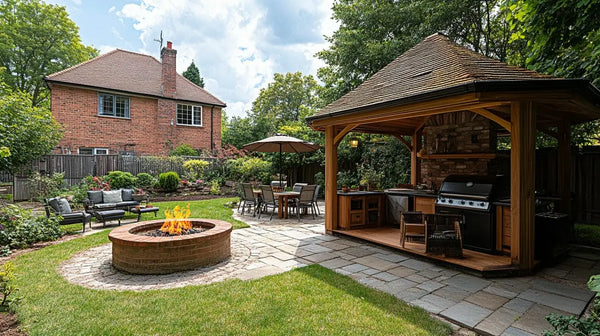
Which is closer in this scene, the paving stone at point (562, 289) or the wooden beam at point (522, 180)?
the paving stone at point (562, 289)

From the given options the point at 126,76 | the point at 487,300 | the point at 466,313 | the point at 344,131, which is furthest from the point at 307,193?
the point at 126,76

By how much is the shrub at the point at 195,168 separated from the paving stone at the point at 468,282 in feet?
40.6

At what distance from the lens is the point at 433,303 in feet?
10.9

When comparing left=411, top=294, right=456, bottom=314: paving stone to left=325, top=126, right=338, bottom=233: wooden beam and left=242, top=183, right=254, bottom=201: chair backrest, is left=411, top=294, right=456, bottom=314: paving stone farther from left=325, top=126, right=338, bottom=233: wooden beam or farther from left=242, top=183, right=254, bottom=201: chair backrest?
left=242, top=183, right=254, bottom=201: chair backrest

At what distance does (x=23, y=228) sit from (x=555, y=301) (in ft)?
29.2

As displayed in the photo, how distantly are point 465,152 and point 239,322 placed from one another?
5981 mm

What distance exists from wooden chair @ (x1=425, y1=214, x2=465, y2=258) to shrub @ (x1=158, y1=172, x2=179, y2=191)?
11028mm

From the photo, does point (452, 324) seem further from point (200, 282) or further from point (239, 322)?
point (200, 282)

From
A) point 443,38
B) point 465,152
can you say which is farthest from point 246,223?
point 443,38

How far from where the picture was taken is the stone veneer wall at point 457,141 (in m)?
6.36

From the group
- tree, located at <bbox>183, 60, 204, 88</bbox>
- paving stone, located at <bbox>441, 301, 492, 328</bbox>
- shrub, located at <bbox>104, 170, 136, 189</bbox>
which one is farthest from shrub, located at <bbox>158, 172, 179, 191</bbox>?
tree, located at <bbox>183, 60, 204, 88</bbox>

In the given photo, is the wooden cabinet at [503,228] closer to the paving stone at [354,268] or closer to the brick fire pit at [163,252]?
the paving stone at [354,268]

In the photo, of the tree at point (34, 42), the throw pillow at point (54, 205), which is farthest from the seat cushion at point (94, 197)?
the tree at point (34, 42)

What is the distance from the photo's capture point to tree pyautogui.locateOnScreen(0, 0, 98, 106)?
19.0 metres
